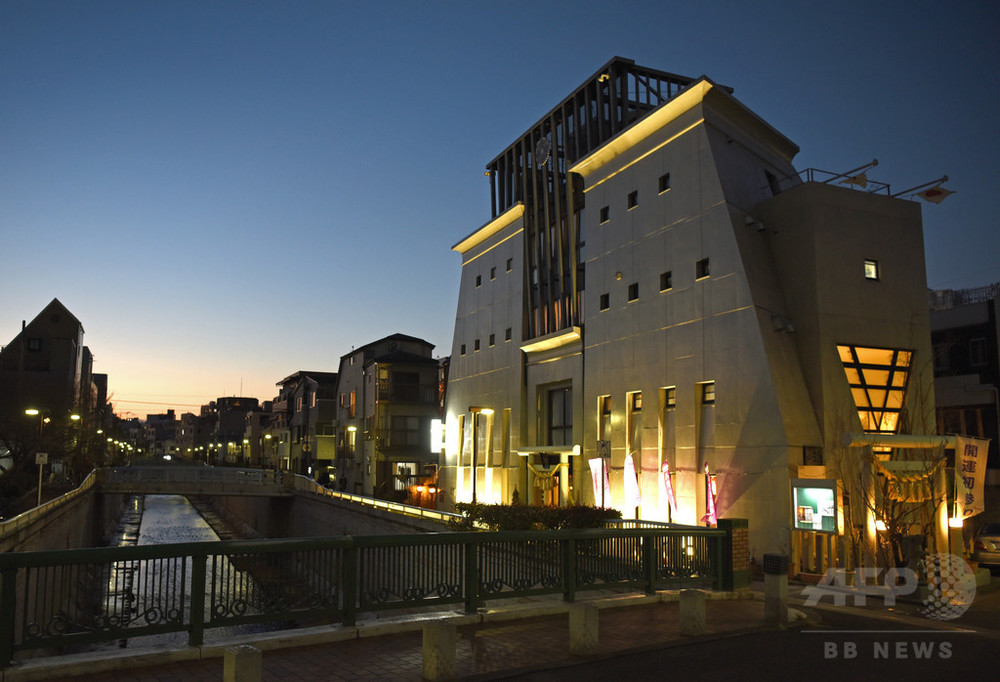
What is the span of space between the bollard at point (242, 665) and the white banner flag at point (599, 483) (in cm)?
2324

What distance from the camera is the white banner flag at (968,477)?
21.7 m

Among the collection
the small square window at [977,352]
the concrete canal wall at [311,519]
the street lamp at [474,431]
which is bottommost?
the concrete canal wall at [311,519]

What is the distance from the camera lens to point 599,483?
2955cm

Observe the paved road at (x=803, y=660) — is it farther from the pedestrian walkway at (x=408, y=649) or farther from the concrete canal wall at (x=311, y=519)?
the concrete canal wall at (x=311, y=519)

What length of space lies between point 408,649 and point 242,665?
285cm

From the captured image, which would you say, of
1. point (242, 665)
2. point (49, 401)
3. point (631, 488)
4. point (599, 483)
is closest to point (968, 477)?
point (631, 488)

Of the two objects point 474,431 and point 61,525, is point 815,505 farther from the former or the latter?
point 61,525

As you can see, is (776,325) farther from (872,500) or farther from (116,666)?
(116,666)

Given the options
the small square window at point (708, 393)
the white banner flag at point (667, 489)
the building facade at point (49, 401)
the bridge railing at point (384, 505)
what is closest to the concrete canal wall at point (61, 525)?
the building facade at point (49, 401)

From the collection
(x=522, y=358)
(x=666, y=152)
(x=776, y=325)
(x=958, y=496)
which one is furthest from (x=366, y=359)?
(x=958, y=496)

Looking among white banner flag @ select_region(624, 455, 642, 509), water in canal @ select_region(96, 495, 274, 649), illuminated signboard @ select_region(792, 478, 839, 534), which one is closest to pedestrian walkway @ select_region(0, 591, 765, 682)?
illuminated signboard @ select_region(792, 478, 839, 534)

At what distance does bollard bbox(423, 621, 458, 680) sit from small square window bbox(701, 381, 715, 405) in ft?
61.7

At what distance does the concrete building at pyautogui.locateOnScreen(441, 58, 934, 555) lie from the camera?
924 inches

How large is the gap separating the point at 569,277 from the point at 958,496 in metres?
19.0
